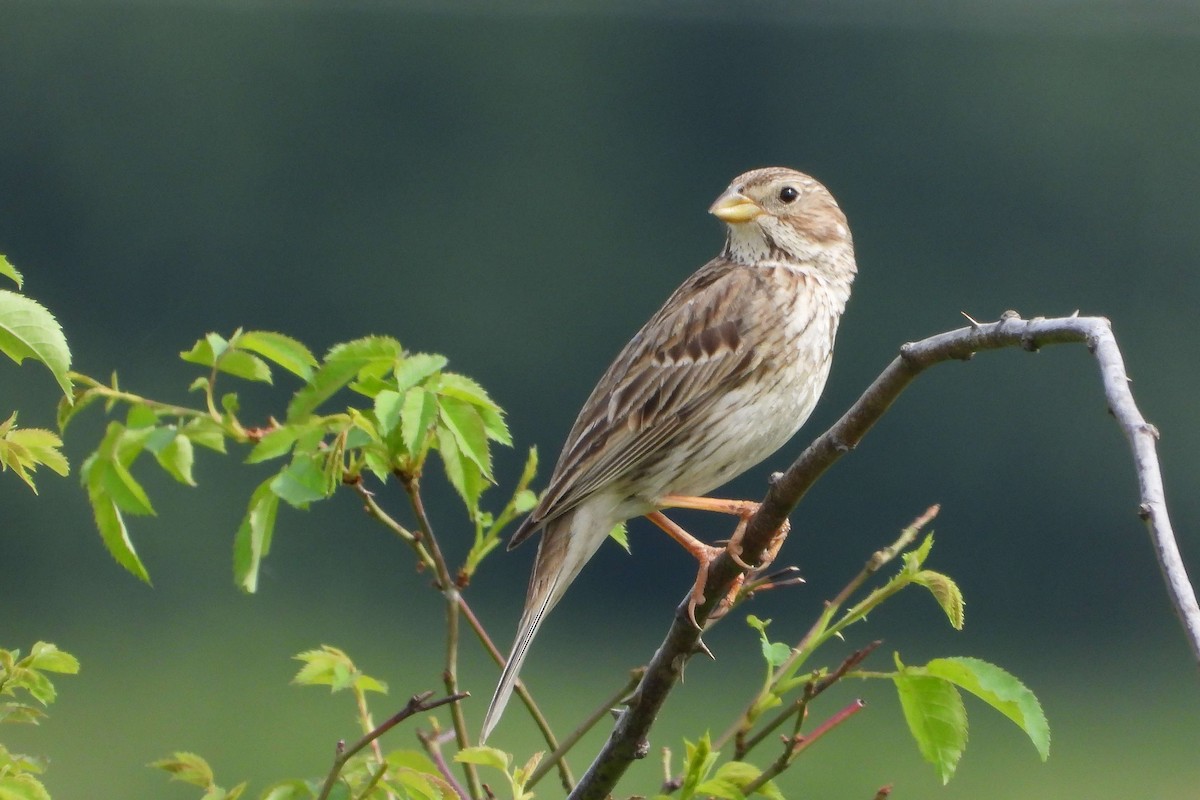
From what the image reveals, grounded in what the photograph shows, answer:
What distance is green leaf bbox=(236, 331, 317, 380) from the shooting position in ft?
8.13

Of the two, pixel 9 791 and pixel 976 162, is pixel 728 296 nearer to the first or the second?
pixel 9 791

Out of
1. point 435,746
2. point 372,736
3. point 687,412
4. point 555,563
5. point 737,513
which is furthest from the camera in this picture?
point 687,412

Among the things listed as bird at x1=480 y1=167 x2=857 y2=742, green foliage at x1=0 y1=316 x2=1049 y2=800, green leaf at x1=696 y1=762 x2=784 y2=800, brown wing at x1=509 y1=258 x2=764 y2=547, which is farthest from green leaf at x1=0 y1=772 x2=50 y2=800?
brown wing at x1=509 y1=258 x2=764 y2=547

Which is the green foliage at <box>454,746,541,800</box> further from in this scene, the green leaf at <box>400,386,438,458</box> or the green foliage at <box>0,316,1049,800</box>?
the green leaf at <box>400,386,438,458</box>

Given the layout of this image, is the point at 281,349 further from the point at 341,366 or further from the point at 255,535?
the point at 255,535

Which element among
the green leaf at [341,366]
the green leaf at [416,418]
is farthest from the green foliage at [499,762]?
the green leaf at [341,366]

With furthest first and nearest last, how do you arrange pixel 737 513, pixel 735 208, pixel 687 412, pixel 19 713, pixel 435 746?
pixel 735 208 < pixel 687 412 < pixel 737 513 < pixel 435 746 < pixel 19 713

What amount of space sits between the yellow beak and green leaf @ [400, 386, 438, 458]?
211cm

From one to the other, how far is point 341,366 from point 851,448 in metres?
0.75

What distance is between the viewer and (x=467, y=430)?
2441mm

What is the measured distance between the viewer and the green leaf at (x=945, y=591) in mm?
2439

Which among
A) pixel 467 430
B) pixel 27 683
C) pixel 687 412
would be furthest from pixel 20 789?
pixel 687 412

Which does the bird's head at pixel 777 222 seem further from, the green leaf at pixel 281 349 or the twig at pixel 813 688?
the twig at pixel 813 688

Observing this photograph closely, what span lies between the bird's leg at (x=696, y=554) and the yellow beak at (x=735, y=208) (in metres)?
0.86
